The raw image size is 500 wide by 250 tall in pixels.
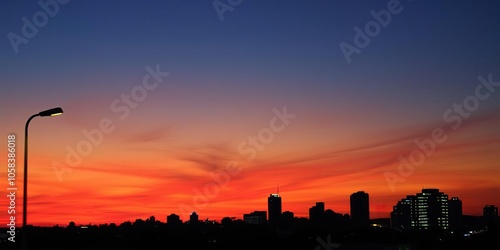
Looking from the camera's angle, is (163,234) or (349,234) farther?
(349,234)

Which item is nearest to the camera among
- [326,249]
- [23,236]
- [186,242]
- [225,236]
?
[23,236]

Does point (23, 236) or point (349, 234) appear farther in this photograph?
point (349, 234)

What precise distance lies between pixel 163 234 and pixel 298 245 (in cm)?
3043

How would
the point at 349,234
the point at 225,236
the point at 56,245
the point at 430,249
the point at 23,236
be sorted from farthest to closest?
the point at 349,234, the point at 225,236, the point at 430,249, the point at 56,245, the point at 23,236

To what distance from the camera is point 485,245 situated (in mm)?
114812

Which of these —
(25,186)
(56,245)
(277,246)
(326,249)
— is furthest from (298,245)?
(25,186)

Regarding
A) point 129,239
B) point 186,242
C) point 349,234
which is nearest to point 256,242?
point 186,242

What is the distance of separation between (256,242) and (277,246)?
636cm

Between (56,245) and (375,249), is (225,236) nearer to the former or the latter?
(375,249)

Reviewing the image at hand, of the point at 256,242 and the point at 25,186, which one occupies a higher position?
the point at 25,186

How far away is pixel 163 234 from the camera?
433ft

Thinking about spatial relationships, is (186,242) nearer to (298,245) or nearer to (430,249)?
(298,245)

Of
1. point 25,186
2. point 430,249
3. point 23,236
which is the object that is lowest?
point 430,249

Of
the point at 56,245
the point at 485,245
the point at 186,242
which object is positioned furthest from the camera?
the point at 186,242
